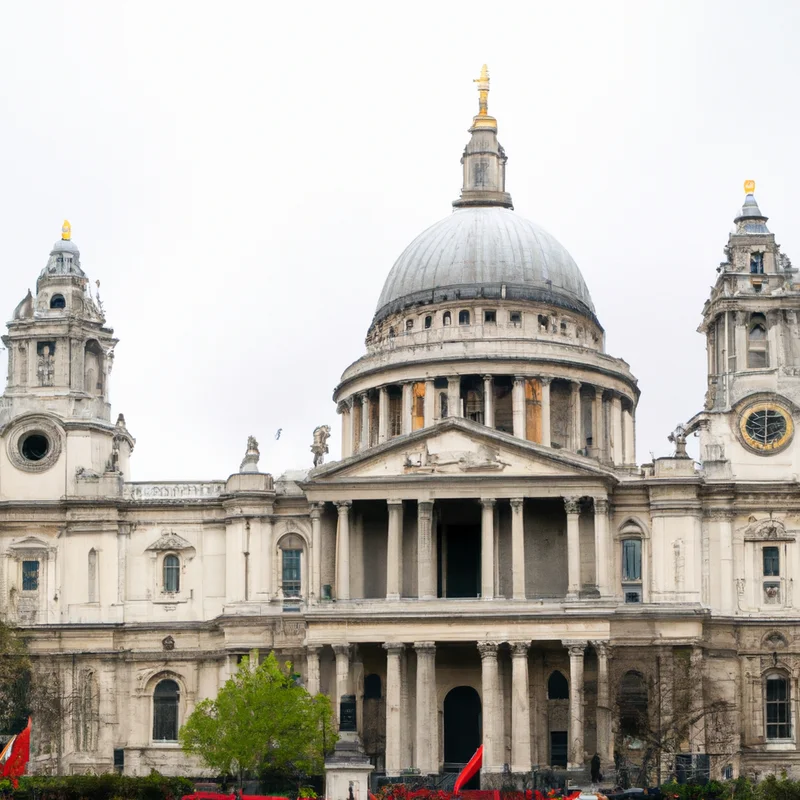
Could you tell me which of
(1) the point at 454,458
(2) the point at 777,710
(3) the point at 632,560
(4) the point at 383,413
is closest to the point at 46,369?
(4) the point at 383,413

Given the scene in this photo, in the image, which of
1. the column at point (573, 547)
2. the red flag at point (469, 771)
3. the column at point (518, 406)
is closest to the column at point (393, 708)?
the red flag at point (469, 771)

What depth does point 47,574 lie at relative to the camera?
96.6 m

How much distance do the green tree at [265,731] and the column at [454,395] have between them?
2077 centimetres

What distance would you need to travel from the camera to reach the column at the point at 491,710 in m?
87.6

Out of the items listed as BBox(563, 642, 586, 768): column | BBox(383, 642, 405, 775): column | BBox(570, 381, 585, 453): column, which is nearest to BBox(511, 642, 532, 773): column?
BBox(563, 642, 586, 768): column

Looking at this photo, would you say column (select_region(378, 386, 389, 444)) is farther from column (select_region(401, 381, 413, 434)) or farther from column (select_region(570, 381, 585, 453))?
column (select_region(570, 381, 585, 453))

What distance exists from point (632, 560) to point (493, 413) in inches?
509

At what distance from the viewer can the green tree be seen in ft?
274

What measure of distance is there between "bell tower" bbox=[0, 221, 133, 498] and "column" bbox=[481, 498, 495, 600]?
1773 centimetres

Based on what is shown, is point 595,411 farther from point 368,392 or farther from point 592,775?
point 592,775

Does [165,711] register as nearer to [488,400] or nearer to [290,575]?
[290,575]

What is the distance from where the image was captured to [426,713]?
290 feet

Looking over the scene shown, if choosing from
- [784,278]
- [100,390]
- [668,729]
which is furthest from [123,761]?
[784,278]

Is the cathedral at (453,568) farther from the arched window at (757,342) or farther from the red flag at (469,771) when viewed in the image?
the red flag at (469,771)
